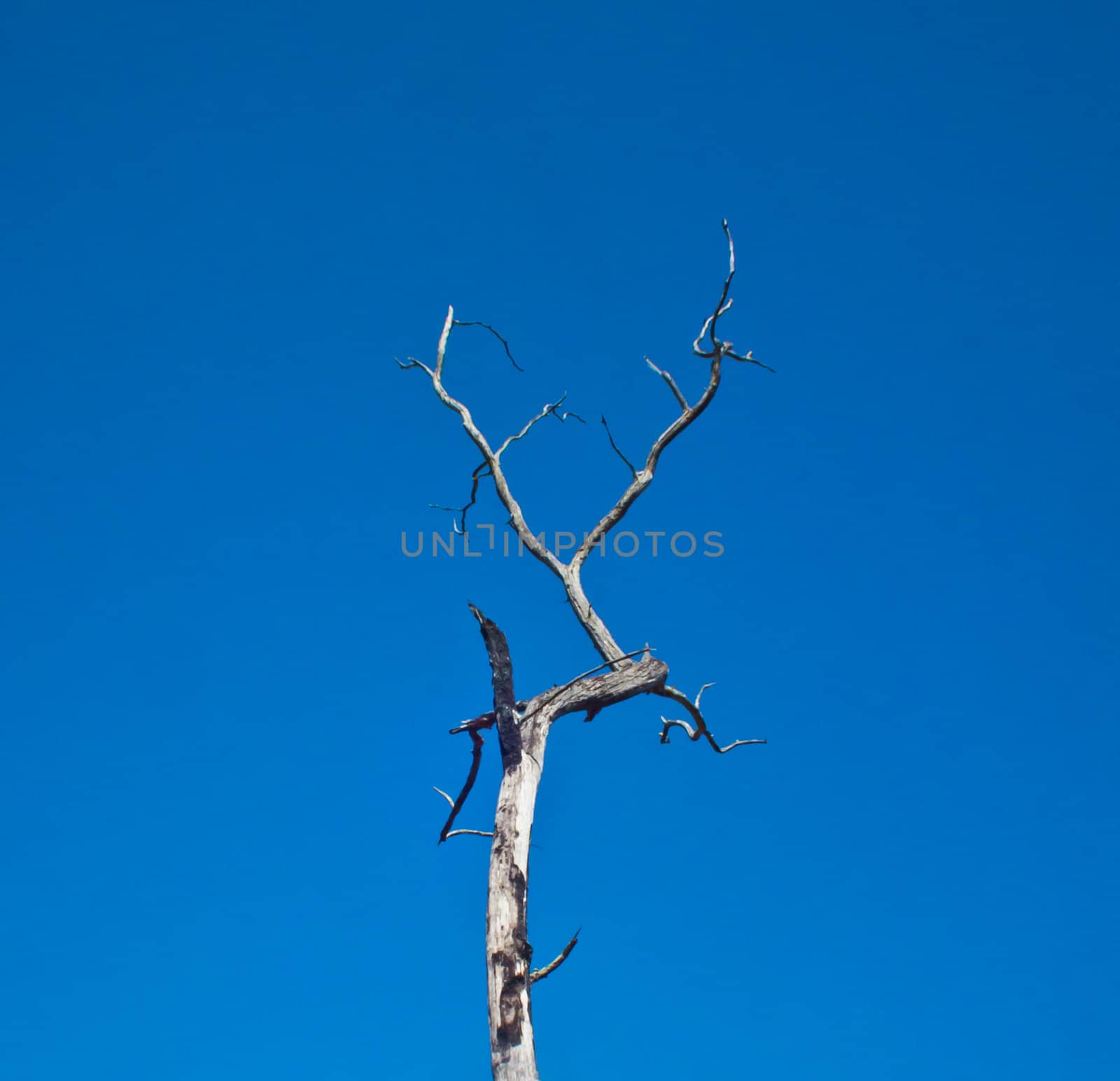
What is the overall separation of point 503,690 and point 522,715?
20.5 inches

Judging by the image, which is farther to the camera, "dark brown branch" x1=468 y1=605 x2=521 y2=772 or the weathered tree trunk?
"dark brown branch" x1=468 y1=605 x2=521 y2=772

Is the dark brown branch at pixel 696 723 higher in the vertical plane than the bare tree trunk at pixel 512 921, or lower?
higher

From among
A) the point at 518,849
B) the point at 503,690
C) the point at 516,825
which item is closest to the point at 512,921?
the point at 518,849

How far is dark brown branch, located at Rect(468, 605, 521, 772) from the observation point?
520 cm

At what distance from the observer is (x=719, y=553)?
9.25 m

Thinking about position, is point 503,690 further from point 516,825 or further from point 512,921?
point 512,921

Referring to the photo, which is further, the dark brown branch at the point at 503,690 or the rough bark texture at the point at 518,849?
the dark brown branch at the point at 503,690

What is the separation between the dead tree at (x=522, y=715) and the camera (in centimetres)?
459

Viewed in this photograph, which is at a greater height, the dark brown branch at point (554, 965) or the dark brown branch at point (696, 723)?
the dark brown branch at point (696, 723)

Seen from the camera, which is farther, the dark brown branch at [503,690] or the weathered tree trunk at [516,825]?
the dark brown branch at [503,690]

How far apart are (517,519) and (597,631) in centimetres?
110

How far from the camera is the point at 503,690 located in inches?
207

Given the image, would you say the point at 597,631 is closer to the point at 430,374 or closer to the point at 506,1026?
the point at 430,374

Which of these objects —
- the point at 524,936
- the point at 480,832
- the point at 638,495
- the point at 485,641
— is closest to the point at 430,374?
the point at 638,495
